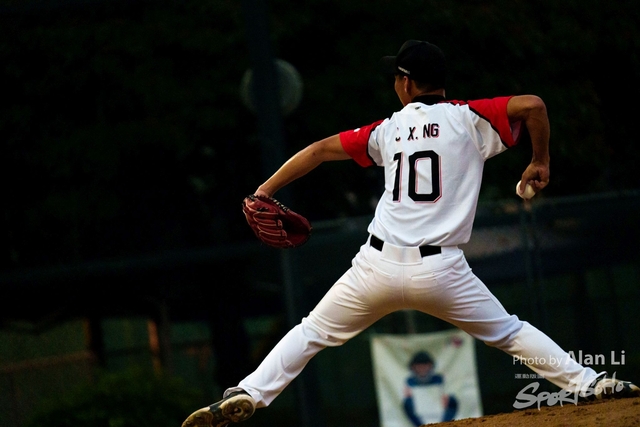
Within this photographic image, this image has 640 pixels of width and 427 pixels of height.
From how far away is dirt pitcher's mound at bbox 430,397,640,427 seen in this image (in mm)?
4023

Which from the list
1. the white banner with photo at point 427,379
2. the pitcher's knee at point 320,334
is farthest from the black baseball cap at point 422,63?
the white banner with photo at point 427,379

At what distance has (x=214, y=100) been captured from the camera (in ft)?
30.4

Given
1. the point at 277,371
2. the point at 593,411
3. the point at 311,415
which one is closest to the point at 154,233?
the point at 311,415

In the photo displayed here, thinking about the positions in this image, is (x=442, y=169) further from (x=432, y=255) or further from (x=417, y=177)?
(x=432, y=255)

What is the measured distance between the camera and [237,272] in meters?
8.88

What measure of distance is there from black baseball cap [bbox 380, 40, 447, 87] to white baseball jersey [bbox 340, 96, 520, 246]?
0.16 meters

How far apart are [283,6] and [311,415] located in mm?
3875

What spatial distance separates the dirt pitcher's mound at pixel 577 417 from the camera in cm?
402

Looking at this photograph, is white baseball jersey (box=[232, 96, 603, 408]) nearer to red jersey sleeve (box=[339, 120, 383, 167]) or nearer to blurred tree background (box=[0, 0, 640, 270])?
red jersey sleeve (box=[339, 120, 383, 167])

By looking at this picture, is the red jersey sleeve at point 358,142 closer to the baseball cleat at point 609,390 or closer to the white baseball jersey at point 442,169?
the white baseball jersey at point 442,169

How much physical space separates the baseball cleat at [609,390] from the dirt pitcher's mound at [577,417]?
3 centimetres

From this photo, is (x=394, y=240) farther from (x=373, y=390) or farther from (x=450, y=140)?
(x=373, y=390)

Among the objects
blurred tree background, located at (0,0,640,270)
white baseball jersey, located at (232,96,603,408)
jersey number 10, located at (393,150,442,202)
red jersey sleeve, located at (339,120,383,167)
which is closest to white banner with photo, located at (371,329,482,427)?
blurred tree background, located at (0,0,640,270)

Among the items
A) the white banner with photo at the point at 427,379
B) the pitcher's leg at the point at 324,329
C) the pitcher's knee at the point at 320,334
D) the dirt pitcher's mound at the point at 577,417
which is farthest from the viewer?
the white banner with photo at the point at 427,379
